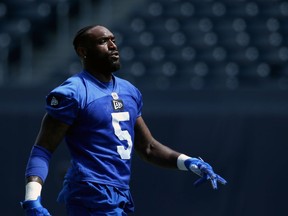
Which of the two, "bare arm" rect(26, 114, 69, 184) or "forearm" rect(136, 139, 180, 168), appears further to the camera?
"forearm" rect(136, 139, 180, 168)

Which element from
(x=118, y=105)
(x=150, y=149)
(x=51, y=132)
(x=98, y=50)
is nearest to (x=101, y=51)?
(x=98, y=50)

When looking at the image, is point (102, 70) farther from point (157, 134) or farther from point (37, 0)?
point (37, 0)

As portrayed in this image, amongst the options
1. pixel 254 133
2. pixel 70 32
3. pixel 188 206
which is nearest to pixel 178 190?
pixel 188 206

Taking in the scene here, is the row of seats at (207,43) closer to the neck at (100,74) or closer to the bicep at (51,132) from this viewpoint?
the neck at (100,74)

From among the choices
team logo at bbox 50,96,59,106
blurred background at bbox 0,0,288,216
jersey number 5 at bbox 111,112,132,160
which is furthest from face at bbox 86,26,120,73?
blurred background at bbox 0,0,288,216

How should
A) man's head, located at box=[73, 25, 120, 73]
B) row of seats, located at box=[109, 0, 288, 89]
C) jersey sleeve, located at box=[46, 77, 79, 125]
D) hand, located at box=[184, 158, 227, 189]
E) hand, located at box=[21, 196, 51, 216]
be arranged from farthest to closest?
row of seats, located at box=[109, 0, 288, 89]
man's head, located at box=[73, 25, 120, 73]
hand, located at box=[184, 158, 227, 189]
jersey sleeve, located at box=[46, 77, 79, 125]
hand, located at box=[21, 196, 51, 216]

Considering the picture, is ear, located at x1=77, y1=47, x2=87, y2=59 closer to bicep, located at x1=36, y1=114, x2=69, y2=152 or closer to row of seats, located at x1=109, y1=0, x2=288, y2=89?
bicep, located at x1=36, y1=114, x2=69, y2=152

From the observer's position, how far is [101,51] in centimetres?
481

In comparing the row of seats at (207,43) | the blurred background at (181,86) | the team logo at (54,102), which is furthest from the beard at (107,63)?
the row of seats at (207,43)

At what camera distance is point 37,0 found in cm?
1119

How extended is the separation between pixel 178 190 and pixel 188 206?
0.53 ft

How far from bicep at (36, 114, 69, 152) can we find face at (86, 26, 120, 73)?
17.7 inches

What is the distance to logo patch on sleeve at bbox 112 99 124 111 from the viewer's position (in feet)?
15.6

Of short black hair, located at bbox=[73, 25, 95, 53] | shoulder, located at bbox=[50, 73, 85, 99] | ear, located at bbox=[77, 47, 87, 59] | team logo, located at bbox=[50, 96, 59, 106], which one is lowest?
team logo, located at bbox=[50, 96, 59, 106]
